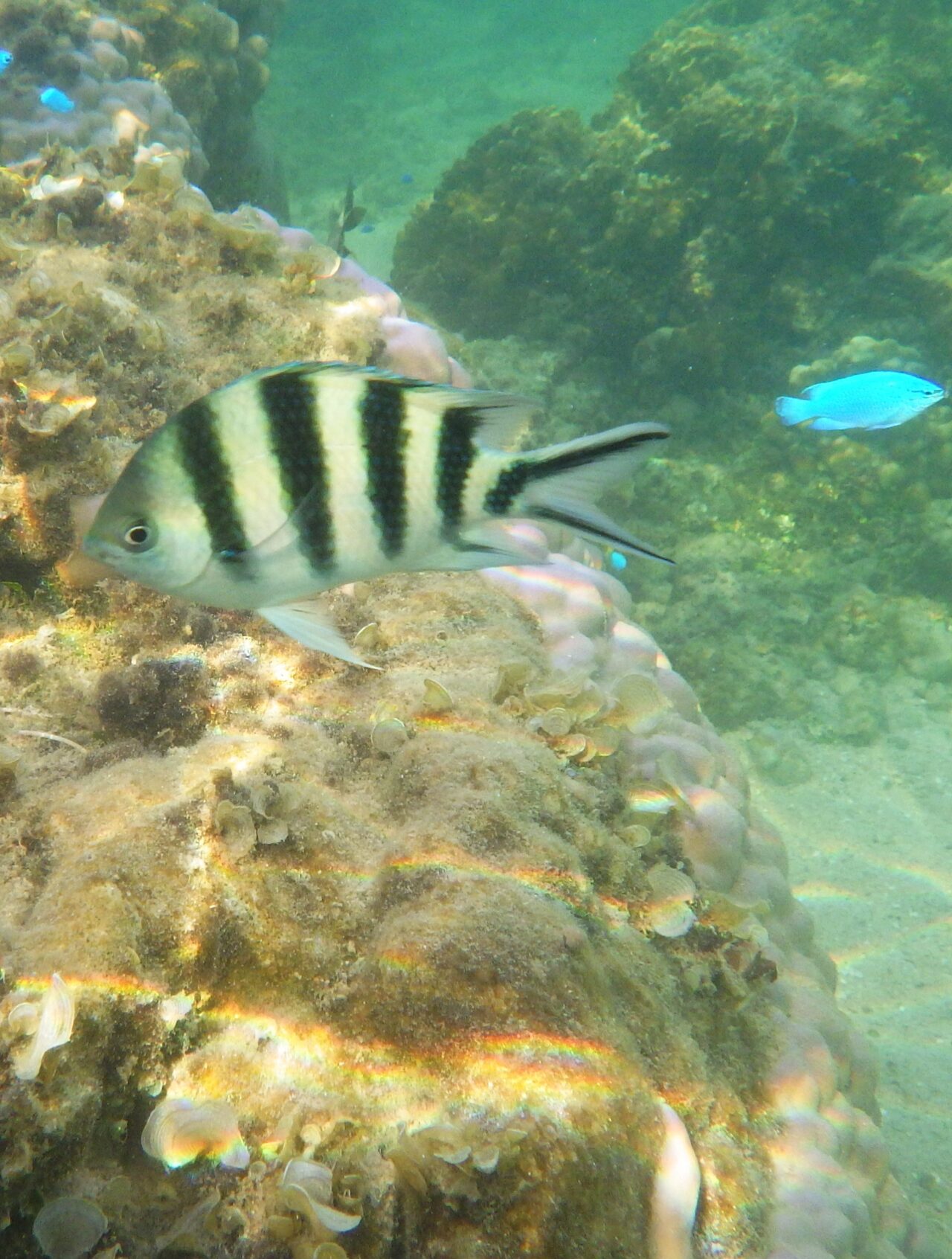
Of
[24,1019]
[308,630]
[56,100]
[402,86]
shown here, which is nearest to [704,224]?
[56,100]

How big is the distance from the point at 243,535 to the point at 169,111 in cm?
836

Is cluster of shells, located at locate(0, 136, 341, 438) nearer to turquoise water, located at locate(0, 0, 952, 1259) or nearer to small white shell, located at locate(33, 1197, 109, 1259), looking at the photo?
turquoise water, located at locate(0, 0, 952, 1259)

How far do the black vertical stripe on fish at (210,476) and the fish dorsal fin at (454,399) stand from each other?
5.7 inches

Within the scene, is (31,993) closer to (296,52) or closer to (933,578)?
(933,578)

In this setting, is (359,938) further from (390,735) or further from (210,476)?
(210,476)

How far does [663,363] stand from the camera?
957 cm

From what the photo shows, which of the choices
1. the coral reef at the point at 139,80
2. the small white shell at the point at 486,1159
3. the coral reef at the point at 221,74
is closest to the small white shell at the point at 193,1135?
the small white shell at the point at 486,1159

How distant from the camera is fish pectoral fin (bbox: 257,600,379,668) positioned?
1580 mm

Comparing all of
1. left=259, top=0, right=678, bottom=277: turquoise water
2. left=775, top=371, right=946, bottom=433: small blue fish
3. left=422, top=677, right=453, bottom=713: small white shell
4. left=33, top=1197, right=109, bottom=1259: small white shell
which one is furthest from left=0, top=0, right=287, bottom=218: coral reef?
left=33, top=1197, right=109, bottom=1259: small white shell

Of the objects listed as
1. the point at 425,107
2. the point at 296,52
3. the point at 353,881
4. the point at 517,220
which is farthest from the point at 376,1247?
the point at 296,52

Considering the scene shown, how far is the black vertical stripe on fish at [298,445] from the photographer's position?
1.44m

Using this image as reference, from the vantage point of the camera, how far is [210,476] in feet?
4.77

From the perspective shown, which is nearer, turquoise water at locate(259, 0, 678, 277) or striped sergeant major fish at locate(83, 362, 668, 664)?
striped sergeant major fish at locate(83, 362, 668, 664)

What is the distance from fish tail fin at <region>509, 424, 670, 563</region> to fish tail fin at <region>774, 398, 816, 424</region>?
4.18 metres
